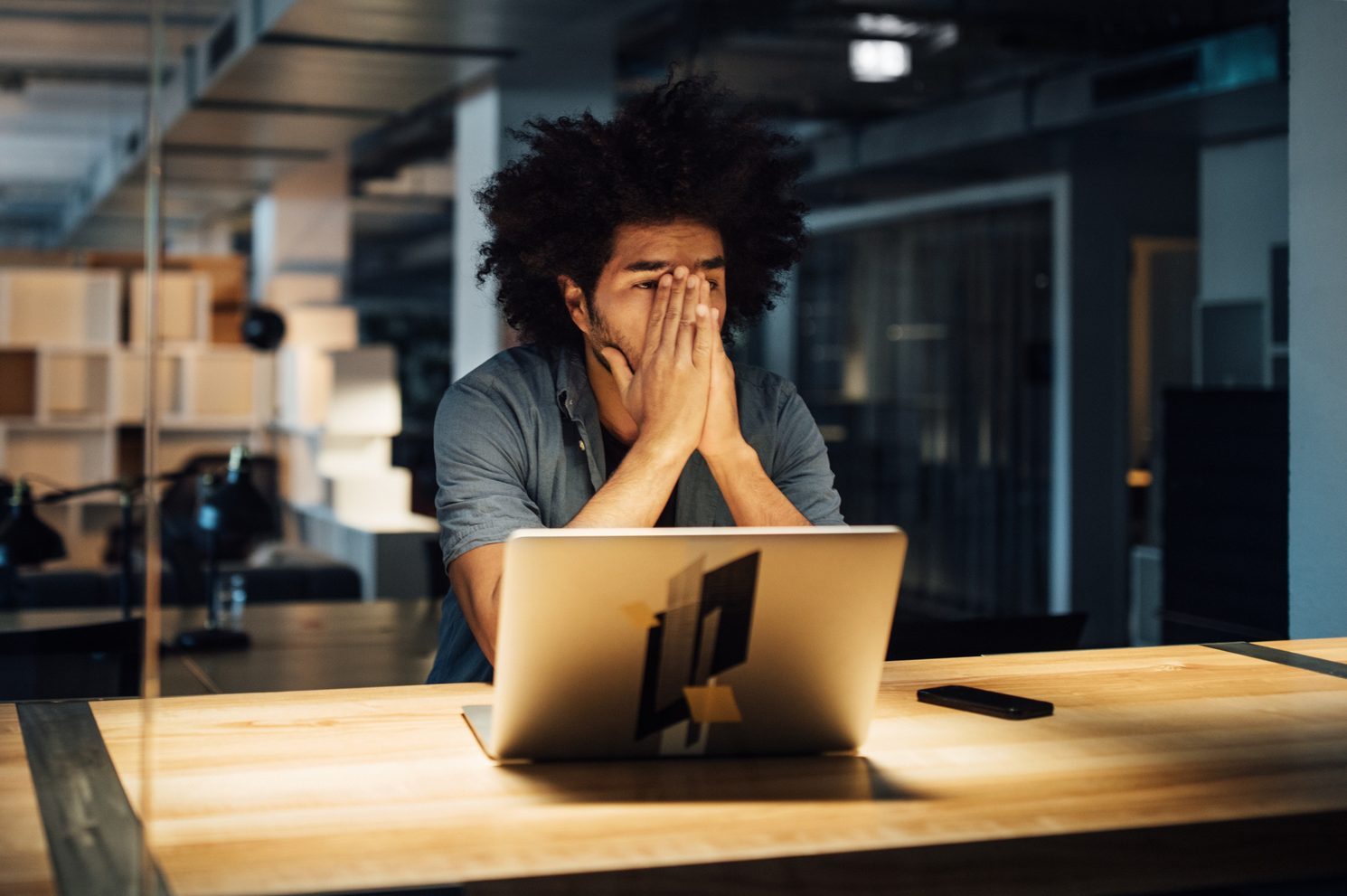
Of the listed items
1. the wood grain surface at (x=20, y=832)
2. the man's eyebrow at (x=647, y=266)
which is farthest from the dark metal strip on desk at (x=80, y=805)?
the man's eyebrow at (x=647, y=266)

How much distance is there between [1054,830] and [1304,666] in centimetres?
90

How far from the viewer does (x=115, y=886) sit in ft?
3.13

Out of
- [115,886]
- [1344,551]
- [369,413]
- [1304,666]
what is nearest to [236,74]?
[369,413]

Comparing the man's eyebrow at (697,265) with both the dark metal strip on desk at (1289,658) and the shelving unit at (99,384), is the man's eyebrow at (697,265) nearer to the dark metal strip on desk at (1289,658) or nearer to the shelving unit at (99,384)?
the dark metal strip on desk at (1289,658)

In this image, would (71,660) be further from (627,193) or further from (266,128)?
(266,128)

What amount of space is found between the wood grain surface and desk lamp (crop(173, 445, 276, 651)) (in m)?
2.26

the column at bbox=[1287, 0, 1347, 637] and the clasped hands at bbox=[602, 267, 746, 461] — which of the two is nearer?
the clasped hands at bbox=[602, 267, 746, 461]

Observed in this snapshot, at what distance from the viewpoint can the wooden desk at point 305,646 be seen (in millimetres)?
3193

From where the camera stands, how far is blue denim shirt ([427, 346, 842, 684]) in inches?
73.1

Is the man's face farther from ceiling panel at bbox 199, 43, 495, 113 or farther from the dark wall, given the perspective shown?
the dark wall

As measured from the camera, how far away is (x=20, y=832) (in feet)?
3.53

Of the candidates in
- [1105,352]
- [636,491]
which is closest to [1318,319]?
[636,491]

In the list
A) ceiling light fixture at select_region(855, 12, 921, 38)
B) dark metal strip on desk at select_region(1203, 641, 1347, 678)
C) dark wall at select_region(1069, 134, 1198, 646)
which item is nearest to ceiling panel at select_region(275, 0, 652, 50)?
ceiling light fixture at select_region(855, 12, 921, 38)

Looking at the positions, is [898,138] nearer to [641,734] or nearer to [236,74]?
[236,74]
